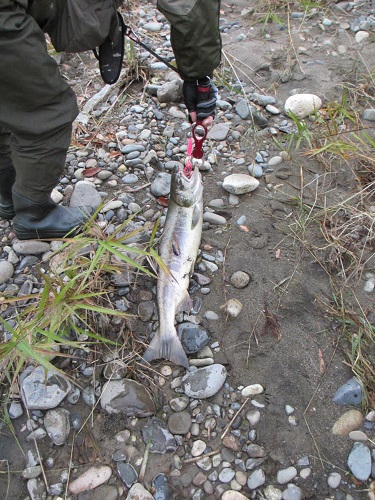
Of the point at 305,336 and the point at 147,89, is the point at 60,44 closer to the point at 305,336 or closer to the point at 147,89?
the point at 147,89

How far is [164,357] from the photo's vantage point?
2898 millimetres

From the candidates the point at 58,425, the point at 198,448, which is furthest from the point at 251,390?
the point at 58,425

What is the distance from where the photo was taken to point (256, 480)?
2498 mm

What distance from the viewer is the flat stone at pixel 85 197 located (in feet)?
12.8

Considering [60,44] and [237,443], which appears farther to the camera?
[60,44]

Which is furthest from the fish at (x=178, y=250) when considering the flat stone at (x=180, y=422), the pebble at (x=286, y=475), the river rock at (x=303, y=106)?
the river rock at (x=303, y=106)

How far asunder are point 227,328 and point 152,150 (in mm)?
1978

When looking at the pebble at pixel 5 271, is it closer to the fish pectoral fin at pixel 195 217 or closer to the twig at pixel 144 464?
the fish pectoral fin at pixel 195 217

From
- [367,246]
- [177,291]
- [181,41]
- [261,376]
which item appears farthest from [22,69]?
[367,246]

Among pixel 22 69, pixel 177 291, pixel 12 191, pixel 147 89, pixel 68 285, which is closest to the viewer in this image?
pixel 22 69

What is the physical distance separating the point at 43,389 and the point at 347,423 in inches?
69.9

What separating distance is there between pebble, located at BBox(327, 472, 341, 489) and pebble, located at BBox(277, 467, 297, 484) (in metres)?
0.18

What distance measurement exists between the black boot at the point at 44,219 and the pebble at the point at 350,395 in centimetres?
209

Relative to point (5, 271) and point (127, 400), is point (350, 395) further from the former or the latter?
point (5, 271)
